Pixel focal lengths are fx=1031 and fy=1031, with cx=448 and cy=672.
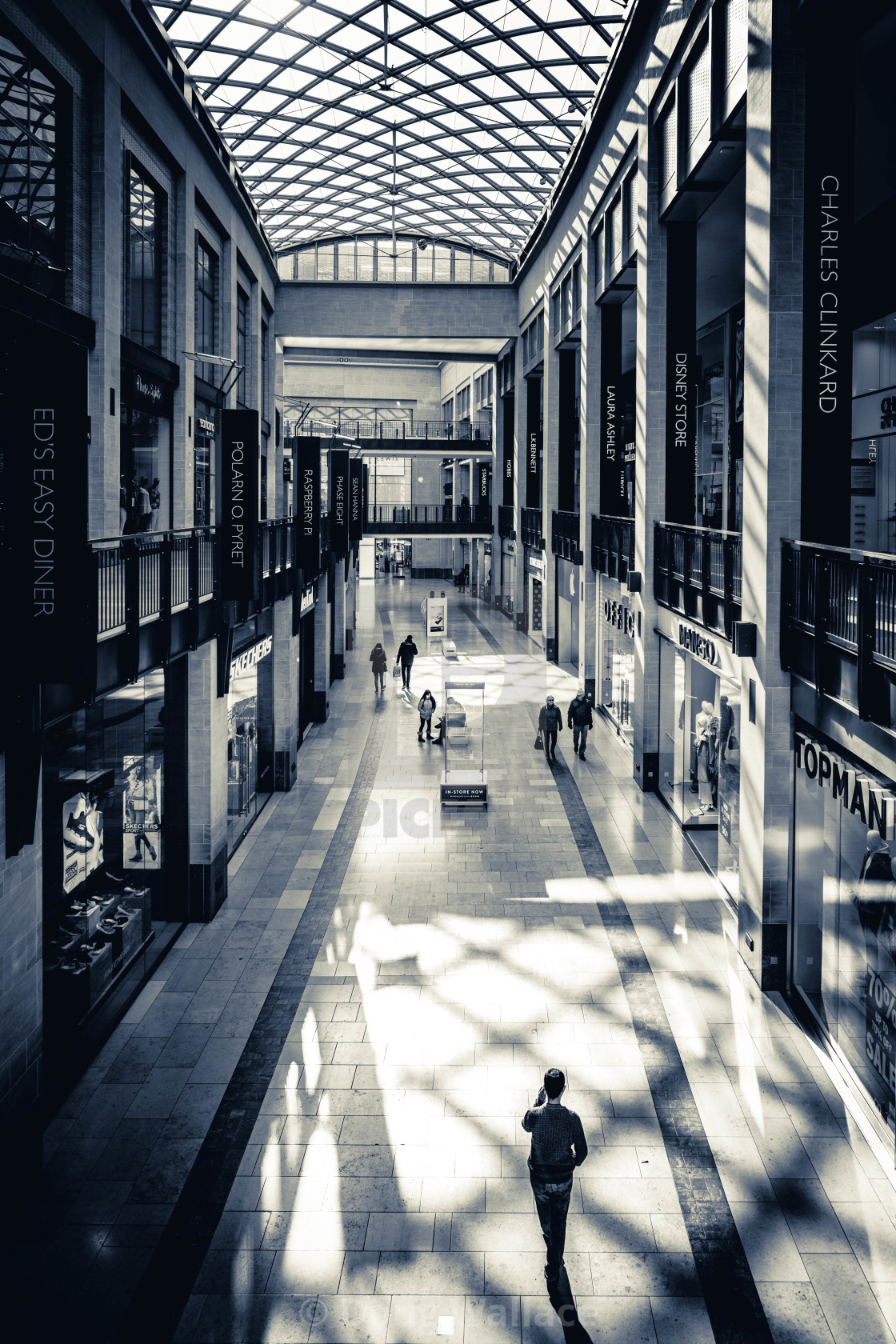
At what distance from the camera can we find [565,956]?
13906mm

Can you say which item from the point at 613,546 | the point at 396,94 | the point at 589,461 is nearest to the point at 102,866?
the point at 613,546

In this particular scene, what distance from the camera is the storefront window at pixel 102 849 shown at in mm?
10734

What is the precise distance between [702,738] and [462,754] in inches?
272

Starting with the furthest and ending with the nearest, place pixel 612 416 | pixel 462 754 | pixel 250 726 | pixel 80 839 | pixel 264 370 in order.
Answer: pixel 264 370, pixel 612 416, pixel 462 754, pixel 250 726, pixel 80 839

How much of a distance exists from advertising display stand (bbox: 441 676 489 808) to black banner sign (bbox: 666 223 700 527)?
19.0 ft

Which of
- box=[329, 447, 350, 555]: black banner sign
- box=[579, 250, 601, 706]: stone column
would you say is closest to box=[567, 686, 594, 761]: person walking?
box=[579, 250, 601, 706]: stone column

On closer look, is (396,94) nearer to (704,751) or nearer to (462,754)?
(462,754)

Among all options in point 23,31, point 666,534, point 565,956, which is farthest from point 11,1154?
point 666,534

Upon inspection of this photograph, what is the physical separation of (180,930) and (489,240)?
4188cm

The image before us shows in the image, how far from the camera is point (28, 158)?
11.8 meters

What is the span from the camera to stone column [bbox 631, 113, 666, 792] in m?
22.4

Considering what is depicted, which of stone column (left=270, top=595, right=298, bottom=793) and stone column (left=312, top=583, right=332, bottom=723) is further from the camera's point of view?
stone column (left=312, top=583, right=332, bottom=723)

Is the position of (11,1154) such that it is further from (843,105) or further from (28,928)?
(843,105)

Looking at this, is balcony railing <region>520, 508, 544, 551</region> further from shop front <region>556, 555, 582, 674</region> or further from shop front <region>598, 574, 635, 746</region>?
shop front <region>598, 574, 635, 746</region>
